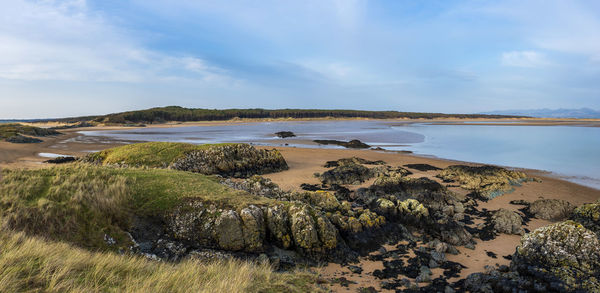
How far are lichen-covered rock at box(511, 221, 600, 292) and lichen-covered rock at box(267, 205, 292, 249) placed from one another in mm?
5046

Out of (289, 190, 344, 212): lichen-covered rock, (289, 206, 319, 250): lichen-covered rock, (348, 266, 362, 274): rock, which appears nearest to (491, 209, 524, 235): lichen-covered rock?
(289, 190, 344, 212): lichen-covered rock

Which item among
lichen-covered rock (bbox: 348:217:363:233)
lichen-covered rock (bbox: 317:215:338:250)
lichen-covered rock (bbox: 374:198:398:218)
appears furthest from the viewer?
lichen-covered rock (bbox: 374:198:398:218)

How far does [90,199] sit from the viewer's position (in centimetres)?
745

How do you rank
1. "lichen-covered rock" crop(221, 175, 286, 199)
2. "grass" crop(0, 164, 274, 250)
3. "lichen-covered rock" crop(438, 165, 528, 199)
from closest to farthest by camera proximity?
"grass" crop(0, 164, 274, 250)
"lichen-covered rock" crop(221, 175, 286, 199)
"lichen-covered rock" crop(438, 165, 528, 199)

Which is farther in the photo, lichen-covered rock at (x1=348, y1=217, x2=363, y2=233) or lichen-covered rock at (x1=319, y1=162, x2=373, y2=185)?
lichen-covered rock at (x1=319, y1=162, x2=373, y2=185)

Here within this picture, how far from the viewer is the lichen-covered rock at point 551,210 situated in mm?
10617

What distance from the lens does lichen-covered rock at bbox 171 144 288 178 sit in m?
17.1

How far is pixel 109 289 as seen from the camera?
4.23m

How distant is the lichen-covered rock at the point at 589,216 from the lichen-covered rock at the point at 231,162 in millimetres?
14342

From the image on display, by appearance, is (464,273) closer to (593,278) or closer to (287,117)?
(593,278)

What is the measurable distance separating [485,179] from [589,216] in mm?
7117

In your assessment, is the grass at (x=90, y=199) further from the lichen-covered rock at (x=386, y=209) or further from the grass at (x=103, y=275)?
the lichen-covered rock at (x=386, y=209)

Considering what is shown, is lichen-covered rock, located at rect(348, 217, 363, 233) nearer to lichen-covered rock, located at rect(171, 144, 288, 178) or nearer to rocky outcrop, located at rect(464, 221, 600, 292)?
rocky outcrop, located at rect(464, 221, 600, 292)

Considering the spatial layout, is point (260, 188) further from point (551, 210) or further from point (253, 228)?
point (551, 210)
